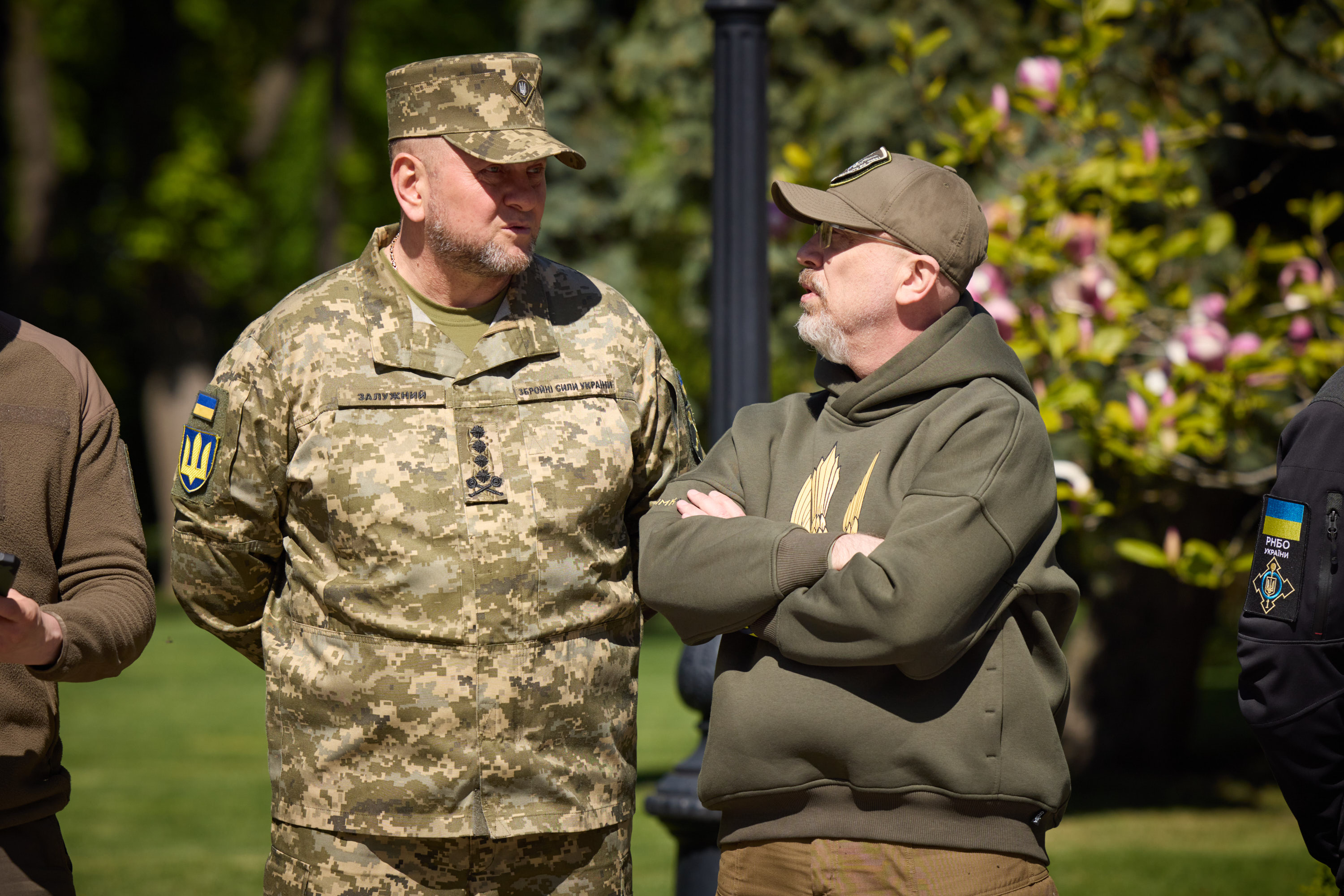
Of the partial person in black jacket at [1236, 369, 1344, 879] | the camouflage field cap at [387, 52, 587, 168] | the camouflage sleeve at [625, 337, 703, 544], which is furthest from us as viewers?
the camouflage sleeve at [625, 337, 703, 544]

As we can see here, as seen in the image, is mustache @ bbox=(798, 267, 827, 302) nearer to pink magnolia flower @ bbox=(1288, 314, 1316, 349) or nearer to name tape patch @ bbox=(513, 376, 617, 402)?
name tape patch @ bbox=(513, 376, 617, 402)

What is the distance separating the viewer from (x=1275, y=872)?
707cm

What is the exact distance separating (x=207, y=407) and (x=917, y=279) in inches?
62.1

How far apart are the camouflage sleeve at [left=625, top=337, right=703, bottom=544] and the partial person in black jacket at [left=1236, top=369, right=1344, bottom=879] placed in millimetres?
1307

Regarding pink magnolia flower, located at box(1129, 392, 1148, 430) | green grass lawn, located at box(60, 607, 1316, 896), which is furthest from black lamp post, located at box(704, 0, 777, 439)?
green grass lawn, located at box(60, 607, 1316, 896)

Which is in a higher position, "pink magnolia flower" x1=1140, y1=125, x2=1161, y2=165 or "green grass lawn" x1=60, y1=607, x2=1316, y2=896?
"pink magnolia flower" x1=1140, y1=125, x2=1161, y2=165

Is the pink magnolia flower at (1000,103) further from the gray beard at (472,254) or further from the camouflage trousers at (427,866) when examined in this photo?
the camouflage trousers at (427,866)

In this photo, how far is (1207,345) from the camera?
5.13 m

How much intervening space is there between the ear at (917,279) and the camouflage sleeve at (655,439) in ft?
2.37

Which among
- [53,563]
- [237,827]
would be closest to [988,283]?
[53,563]

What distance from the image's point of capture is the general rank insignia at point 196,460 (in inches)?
133

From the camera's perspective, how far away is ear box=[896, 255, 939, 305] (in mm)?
2971

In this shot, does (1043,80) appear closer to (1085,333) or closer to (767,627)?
(1085,333)

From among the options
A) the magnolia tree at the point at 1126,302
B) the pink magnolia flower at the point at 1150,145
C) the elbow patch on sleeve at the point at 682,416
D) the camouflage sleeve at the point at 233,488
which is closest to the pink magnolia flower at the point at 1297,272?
the magnolia tree at the point at 1126,302
